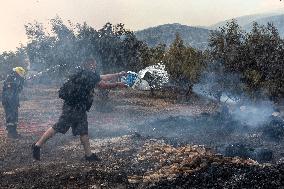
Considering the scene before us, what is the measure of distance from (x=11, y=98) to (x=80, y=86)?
4589 millimetres

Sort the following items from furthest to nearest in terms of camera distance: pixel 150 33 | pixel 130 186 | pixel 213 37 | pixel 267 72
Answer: pixel 150 33
pixel 213 37
pixel 267 72
pixel 130 186

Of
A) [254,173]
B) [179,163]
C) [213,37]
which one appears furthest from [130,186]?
[213,37]

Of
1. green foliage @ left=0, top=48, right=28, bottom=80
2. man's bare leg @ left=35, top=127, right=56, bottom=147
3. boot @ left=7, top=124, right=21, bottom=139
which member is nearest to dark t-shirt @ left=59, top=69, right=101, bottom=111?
man's bare leg @ left=35, top=127, right=56, bottom=147

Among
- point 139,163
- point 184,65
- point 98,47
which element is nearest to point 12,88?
point 139,163

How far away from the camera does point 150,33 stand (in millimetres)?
115812

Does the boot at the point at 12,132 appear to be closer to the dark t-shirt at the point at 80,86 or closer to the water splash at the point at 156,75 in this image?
the dark t-shirt at the point at 80,86

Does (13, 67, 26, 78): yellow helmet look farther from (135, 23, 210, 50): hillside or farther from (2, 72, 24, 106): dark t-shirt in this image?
(135, 23, 210, 50): hillside

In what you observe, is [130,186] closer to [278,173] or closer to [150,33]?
[278,173]

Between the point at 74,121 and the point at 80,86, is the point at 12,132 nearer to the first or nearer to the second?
the point at 74,121

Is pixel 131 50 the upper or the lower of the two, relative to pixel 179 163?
upper

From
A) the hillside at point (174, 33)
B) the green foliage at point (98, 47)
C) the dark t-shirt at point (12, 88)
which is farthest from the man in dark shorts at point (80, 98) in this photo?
the hillside at point (174, 33)

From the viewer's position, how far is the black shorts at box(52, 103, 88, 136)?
793cm

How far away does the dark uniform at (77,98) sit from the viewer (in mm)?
7785

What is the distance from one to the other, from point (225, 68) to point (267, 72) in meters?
2.00
